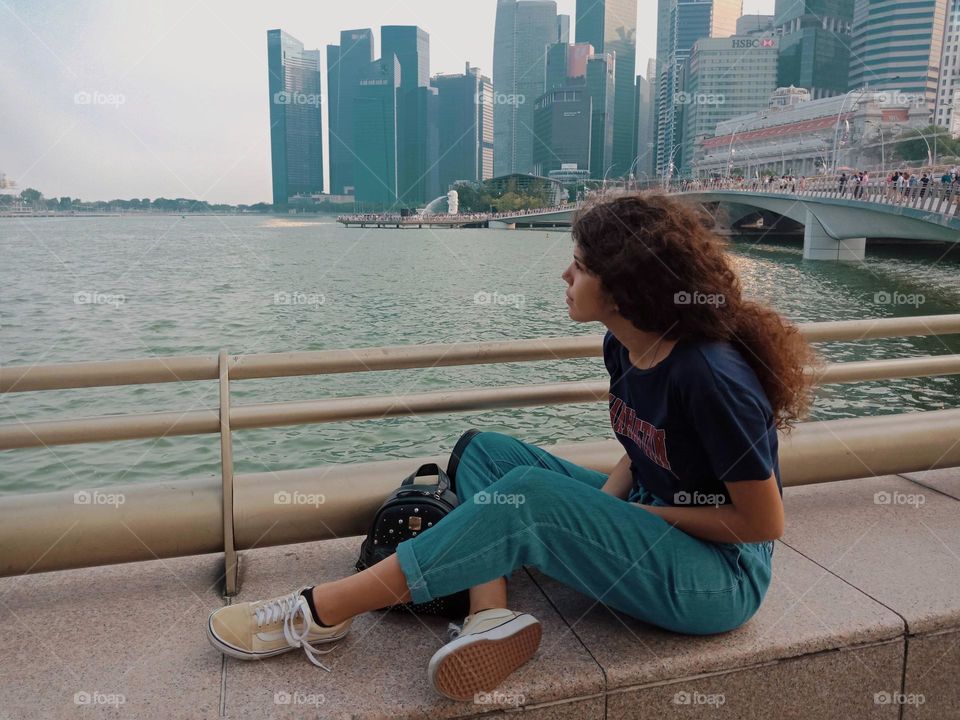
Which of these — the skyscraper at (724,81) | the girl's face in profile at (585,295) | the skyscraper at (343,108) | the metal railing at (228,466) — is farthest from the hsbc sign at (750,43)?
the girl's face in profile at (585,295)

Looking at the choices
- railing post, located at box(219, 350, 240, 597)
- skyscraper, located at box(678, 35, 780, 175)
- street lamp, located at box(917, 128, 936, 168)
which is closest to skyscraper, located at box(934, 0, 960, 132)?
street lamp, located at box(917, 128, 936, 168)

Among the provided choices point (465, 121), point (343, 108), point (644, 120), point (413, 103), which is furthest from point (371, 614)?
point (644, 120)

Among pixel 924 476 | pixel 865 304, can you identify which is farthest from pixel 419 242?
pixel 924 476

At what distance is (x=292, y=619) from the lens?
65.4 inches

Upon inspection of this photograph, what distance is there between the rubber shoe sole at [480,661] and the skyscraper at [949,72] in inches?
2146

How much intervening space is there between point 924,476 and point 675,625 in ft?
5.63

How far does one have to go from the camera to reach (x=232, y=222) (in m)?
88.6

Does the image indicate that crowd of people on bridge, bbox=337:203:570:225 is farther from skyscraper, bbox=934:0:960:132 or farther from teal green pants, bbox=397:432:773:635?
teal green pants, bbox=397:432:773:635

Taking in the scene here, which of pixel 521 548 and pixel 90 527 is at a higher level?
pixel 521 548

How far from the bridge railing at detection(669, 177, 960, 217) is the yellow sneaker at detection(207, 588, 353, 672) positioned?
1440 cm

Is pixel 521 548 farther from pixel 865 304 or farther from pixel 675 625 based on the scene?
pixel 865 304

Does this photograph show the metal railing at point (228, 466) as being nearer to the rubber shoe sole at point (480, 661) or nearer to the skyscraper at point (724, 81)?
the rubber shoe sole at point (480, 661)

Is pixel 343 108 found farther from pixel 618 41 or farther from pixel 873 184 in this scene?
pixel 873 184

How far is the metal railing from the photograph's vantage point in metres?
1.97
